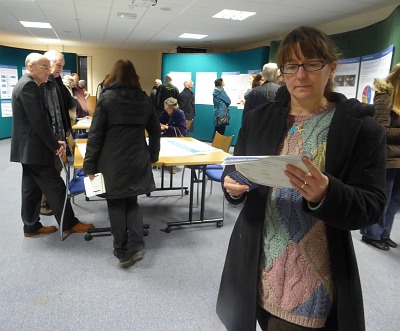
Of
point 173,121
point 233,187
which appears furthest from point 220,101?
point 233,187

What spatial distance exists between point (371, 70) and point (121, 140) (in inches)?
157

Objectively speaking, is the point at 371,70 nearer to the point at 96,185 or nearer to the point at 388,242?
A: the point at 388,242

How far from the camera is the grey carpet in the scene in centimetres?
192

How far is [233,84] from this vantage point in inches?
328

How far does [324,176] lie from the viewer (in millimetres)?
727

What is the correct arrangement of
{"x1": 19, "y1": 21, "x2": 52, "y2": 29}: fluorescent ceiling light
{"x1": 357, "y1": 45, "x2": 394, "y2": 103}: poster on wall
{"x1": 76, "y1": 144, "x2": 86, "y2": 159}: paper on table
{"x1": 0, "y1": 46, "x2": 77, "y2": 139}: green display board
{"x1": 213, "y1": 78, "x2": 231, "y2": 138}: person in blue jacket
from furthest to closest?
{"x1": 0, "y1": 46, "x2": 77, "y2": 139}: green display board < {"x1": 19, "y1": 21, "x2": 52, "y2": 29}: fluorescent ceiling light < {"x1": 213, "y1": 78, "x2": 231, "y2": 138}: person in blue jacket < {"x1": 357, "y1": 45, "x2": 394, "y2": 103}: poster on wall < {"x1": 76, "y1": 144, "x2": 86, "y2": 159}: paper on table

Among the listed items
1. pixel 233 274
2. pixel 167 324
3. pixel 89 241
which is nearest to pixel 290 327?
pixel 233 274

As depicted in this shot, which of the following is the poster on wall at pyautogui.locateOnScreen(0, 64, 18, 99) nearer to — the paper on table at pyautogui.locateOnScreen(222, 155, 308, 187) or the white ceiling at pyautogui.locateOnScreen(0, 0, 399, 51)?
the white ceiling at pyautogui.locateOnScreen(0, 0, 399, 51)

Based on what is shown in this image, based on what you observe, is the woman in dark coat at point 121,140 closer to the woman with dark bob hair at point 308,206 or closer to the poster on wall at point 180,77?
the woman with dark bob hair at point 308,206

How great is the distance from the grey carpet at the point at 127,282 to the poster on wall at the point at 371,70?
2147 millimetres

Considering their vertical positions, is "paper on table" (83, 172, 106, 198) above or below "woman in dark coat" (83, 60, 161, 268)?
below

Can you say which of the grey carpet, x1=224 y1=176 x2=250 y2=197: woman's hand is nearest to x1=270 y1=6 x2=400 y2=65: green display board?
the grey carpet

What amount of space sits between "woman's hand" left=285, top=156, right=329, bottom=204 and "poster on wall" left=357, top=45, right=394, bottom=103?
4079 millimetres

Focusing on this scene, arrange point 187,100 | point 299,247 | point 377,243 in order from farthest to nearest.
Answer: point 187,100, point 377,243, point 299,247
